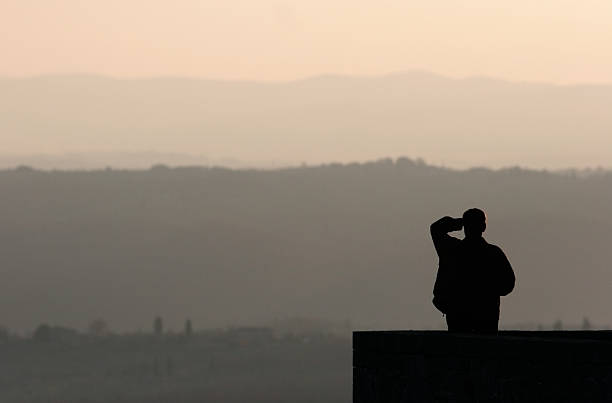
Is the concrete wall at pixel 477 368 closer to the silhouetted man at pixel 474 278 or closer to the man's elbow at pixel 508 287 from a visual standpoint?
the silhouetted man at pixel 474 278

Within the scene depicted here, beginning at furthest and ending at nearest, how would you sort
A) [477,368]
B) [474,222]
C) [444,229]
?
[444,229] < [474,222] < [477,368]

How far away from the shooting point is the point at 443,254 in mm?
22188

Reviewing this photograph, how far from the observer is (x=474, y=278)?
21906 mm

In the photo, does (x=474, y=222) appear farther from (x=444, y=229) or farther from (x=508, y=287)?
(x=508, y=287)

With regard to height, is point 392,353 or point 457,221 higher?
point 457,221

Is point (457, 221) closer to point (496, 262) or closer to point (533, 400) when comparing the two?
point (496, 262)

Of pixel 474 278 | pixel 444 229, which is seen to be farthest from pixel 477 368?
pixel 444 229

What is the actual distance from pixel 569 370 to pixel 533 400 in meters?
0.71

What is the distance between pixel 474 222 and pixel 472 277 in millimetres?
760

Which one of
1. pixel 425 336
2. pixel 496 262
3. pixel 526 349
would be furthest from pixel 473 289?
pixel 526 349

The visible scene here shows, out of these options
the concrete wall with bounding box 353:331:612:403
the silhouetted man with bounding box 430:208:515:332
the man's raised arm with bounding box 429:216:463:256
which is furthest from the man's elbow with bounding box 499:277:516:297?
the concrete wall with bounding box 353:331:612:403

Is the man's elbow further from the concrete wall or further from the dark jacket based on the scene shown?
the concrete wall

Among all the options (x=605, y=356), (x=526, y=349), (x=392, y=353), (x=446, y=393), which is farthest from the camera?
(x=392, y=353)

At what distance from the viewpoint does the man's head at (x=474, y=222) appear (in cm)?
2177
